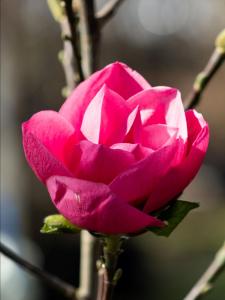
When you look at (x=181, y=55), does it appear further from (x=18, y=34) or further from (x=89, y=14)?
(x=89, y=14)

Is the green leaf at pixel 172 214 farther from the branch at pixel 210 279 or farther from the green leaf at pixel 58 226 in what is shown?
the branch at pixel 210 279

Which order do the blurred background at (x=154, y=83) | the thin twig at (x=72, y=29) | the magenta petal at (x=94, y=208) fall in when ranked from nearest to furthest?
the magenta petal at (x=94, y=208)
the thin twig at (x=72, y=29)
the blurred background at (x=154, y=83)

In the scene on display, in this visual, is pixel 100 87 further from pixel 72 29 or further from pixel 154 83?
pixel 154 83

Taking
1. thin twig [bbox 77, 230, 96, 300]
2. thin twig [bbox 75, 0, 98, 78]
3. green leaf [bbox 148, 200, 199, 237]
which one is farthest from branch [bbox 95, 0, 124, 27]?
green leaf [bbox 148, 200, 199, 237]

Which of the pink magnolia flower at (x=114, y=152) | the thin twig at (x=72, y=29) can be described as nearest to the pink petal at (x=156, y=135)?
the pink magnolia flower at (x=114, y=152)

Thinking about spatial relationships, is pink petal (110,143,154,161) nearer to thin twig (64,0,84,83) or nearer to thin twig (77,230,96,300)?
thin twig (64,0,84,83)

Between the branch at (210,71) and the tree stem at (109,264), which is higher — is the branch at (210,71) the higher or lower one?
the higher one

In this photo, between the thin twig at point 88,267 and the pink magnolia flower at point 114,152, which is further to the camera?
the thin twig at point 88,267

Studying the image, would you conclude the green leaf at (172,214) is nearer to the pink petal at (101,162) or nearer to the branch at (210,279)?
the pink petal at (101,162)

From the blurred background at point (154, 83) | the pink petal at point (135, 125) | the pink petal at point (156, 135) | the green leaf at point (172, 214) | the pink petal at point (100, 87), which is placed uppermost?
the pink petal at point (100, 87)

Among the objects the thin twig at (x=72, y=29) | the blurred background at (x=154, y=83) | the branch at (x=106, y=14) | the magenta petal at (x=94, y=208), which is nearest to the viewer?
the magenta petal at (x=94, y=208)
